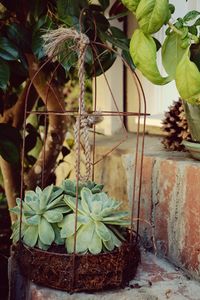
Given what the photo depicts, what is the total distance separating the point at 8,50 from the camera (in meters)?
1.30

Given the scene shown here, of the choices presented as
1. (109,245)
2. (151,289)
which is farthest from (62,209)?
(151,289)

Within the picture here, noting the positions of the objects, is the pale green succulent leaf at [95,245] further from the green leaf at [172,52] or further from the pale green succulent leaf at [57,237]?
the green leaf at [172,52]

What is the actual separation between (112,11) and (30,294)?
1.07 meters

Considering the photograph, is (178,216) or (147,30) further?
(178,216)

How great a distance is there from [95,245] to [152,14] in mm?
490

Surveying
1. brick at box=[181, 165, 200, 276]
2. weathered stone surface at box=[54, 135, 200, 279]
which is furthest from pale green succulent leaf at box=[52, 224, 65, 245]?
brick at box=[181, 165, 200, 276]

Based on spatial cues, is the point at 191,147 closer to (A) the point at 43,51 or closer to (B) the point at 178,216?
(B) the point at 178,216

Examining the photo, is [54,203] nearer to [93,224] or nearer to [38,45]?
[93,224]

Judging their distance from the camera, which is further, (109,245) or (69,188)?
(69,188)

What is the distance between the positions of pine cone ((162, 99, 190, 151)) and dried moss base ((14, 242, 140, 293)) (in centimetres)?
44

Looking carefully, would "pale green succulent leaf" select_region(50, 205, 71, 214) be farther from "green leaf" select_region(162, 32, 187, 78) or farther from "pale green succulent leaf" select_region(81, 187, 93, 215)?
"green leaf" select_region(162, 32, 187, 78)

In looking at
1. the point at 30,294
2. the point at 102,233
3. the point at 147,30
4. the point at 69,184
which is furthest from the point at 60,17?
the point at 30,294

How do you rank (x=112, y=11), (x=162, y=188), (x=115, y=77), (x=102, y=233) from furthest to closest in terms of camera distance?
(x=115, y=77) < (x=112, y=11) < (x=162, y=188) < (x=102, y=233)

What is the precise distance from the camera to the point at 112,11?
1900mm
